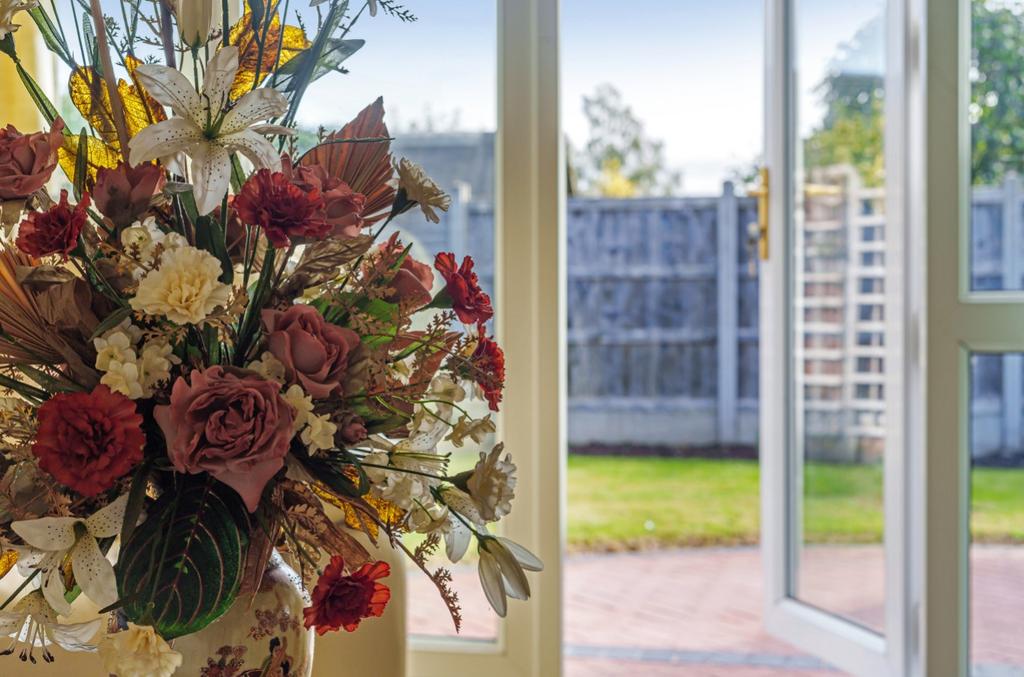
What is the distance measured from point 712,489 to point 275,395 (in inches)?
222

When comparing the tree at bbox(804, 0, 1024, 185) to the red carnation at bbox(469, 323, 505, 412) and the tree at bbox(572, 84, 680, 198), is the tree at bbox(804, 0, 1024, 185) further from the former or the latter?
the tree at bbox(572, 84, 680, 198)

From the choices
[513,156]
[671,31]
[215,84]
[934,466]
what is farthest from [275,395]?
[671,31]

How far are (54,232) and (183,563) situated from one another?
0.26 m

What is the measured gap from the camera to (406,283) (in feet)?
2.68

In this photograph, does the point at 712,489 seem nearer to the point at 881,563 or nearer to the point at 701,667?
the point at 701,667

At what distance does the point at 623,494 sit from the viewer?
6.05 metres

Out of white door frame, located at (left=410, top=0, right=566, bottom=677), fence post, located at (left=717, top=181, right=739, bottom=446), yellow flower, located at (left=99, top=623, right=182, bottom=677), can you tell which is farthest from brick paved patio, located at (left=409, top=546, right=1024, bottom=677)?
fence post, located at (left=717, top=181, right=739, bottom=446)

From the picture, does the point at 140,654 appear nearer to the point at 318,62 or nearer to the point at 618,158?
the point at 318,62

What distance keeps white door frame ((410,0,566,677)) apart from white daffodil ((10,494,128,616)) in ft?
3.79

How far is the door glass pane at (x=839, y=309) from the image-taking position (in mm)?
2250

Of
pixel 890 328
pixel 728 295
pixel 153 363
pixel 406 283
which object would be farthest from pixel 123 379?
pixel 728 295

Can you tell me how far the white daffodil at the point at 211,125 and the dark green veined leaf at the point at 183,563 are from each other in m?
0.22

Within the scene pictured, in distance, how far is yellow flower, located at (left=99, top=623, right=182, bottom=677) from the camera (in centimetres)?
72

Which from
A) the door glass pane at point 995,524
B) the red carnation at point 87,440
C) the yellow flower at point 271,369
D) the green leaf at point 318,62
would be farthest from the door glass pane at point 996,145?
the red carnation at point 87,440
